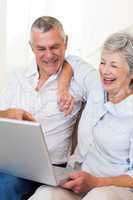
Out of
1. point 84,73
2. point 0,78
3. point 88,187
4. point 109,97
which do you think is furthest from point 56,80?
point 0,78

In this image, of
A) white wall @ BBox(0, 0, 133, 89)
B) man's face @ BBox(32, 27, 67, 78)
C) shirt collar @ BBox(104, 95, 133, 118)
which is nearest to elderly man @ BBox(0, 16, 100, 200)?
man's face @ BBox(32, 27, 67, 78)

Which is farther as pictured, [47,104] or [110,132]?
[47,104]

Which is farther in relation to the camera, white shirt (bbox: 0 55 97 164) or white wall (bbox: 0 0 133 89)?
white wall (bbox: 0 0 133 89)

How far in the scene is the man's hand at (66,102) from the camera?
5.37 feet

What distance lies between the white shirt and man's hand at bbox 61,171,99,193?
0.35 m

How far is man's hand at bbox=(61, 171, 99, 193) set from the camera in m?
1.32

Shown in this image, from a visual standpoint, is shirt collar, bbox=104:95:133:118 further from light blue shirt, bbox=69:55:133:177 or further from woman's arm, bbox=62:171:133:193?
woman's arm, bbox=62:171:133:193

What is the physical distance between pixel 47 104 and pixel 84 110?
189 mm

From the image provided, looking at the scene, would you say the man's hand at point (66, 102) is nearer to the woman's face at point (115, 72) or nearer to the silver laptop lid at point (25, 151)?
the woman's face at point (115, 72)

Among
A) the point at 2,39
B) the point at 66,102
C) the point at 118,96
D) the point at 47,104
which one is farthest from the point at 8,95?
the point at 2,39

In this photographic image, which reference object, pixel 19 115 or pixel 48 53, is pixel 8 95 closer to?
pixel 48 53

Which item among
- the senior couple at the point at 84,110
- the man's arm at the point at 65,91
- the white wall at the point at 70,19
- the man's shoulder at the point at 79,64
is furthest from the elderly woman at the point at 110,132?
the white wall at the point at 70,19

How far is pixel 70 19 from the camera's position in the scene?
259cm

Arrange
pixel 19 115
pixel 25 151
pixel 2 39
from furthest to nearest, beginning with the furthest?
pixel 2 39
pixel 19 115
pixel 25 151
